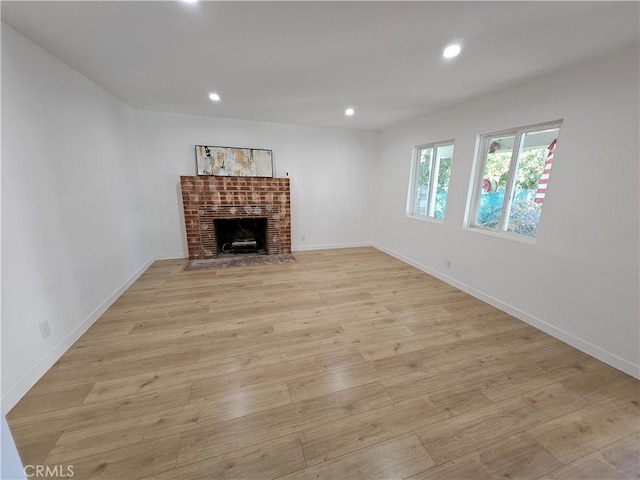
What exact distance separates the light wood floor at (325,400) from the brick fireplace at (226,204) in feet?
5.36

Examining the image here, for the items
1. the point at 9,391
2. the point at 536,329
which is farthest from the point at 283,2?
the point at 536,329

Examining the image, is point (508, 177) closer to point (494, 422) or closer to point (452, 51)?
point (452, 51)

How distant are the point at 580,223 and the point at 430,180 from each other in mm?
1996

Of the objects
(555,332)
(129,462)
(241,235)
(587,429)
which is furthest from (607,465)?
(241,235)

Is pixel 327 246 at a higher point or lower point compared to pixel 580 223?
lower

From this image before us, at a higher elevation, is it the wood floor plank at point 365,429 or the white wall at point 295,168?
the white wall at point 295,168

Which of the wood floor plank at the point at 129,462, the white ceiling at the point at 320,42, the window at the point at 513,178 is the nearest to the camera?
the wood floor plank at the point at 129,462

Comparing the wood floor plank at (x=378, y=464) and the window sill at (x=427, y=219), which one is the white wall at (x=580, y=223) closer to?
the window sill at (x=427, y=219)

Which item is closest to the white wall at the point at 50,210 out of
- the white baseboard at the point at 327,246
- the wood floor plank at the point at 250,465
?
the wood floor plank at the point at 250,465

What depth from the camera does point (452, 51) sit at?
6.11 ft

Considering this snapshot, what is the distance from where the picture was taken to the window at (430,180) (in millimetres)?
3570

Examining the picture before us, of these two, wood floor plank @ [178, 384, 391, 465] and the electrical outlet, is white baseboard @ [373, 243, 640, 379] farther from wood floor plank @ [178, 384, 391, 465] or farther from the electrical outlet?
the electrical outlet

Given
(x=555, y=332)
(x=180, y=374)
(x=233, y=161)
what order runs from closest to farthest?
1. (x=180, y=374)
2. (x=555, y=332)
3. (x=233, y=161)

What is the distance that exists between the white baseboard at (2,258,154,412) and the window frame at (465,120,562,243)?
160 inches
